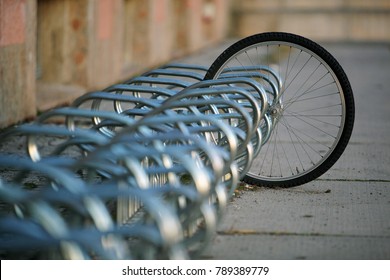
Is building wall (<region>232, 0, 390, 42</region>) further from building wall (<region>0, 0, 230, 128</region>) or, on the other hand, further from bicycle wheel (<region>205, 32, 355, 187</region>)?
bicycle wheel (<region>205, 32, 355, 187</region>)

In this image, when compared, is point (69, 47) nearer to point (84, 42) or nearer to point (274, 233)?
point (84, 42)

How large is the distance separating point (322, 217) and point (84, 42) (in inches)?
251

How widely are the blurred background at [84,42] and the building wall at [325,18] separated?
1154mm

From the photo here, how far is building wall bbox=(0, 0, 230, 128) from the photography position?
8.51 metres

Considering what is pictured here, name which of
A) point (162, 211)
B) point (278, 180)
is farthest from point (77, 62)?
point (162, 211)

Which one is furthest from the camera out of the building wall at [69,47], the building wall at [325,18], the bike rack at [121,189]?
the building wall at [325,18]

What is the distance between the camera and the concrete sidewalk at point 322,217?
4523mm

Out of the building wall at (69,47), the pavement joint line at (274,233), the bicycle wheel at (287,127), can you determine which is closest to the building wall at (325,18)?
→ the building wall at (69,47)

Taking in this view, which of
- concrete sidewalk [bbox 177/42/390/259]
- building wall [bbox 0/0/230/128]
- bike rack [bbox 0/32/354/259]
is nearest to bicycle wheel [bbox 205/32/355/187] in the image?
concrete sidewalk [bbox 177/42/390/259]

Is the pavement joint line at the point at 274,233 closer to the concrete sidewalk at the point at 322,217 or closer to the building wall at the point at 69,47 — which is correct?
the concrete sidewalk at the point at 322,217

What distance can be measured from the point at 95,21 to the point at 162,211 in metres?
8.35

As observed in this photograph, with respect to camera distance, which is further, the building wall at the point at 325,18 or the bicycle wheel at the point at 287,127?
the building wall at the point at 325,18

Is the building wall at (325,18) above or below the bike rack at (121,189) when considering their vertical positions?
below
